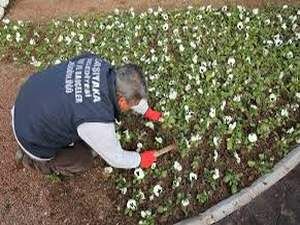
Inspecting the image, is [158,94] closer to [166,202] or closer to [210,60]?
[210,60]

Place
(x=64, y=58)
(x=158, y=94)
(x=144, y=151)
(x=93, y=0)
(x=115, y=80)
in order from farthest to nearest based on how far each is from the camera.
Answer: (x=93, y=0) → (x=64, y=58) → (x=158, y=94) → (x=144, y=151) → (x=115, y=80)

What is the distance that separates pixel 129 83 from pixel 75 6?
170 inches

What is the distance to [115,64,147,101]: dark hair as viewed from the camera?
215 inches

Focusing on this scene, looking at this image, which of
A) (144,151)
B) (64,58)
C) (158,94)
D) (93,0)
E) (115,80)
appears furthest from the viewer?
(93,0)

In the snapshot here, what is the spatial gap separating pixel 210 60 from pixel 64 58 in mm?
1974

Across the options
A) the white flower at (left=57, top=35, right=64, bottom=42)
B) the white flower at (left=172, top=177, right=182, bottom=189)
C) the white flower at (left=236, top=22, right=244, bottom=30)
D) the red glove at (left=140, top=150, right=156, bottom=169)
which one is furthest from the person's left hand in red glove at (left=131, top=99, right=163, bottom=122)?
the white flower at (left=57, top=35, right=64, bottom=42)

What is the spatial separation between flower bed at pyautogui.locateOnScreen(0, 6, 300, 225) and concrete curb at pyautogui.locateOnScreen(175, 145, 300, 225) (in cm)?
9

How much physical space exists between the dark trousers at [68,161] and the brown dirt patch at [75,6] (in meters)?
3.11

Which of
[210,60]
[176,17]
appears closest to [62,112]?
[210,60]

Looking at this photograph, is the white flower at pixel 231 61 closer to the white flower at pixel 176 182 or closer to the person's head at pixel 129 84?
the white flower at pixel 176 182

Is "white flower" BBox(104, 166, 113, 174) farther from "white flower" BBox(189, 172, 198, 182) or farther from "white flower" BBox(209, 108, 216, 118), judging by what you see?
"white flower" BBox(209, 108, 216, 118)

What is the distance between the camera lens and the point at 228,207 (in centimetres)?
623

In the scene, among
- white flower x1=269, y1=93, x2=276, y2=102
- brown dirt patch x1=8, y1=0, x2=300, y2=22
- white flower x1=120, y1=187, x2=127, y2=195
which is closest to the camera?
white flower x1=120, y1=187, x2=127, y2=195

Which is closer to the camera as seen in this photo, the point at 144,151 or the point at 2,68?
the point at 144,151
